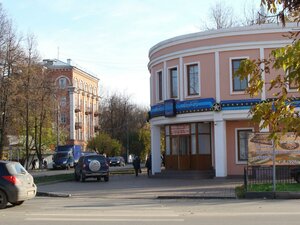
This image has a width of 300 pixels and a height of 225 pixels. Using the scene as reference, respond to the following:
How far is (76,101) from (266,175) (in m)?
75.8

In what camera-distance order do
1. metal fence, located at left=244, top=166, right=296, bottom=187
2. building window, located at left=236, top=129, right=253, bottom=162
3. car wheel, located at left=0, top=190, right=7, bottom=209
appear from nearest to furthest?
car wheel, located at left=0, top=190, right=7, bottom=209, metal fence, located at left=244, top=166, right=296, bottom=187, building window, located at left=236, top=129, right=253, bottom=162

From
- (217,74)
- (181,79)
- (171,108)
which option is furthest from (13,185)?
(181,79)

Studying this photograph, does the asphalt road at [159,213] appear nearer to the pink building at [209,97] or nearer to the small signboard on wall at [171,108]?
the pink building at [209,97]

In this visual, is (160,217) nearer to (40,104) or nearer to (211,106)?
(211,106)

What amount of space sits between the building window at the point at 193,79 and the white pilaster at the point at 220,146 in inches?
100

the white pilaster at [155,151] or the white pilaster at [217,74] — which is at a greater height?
the white pilaster at [217,74]

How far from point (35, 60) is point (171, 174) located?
25.8 metres

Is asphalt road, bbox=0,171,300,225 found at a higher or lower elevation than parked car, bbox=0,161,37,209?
lower

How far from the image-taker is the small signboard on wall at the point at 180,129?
32312 mm

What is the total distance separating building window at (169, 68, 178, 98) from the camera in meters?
32.8

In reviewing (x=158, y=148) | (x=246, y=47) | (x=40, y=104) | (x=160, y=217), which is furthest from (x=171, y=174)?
(x=40, y=104)

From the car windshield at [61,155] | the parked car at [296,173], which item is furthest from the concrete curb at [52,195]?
the car windshield at [61,155]

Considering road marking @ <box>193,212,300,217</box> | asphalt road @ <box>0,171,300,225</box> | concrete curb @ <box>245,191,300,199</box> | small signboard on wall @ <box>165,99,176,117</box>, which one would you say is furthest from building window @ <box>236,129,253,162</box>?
road marking @ <box>193,212,300,217</box>

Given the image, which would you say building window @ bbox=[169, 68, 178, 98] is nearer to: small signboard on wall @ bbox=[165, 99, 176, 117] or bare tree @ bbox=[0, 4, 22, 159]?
small signboard on wall @ bbox=[165, 99, 176, 117]
